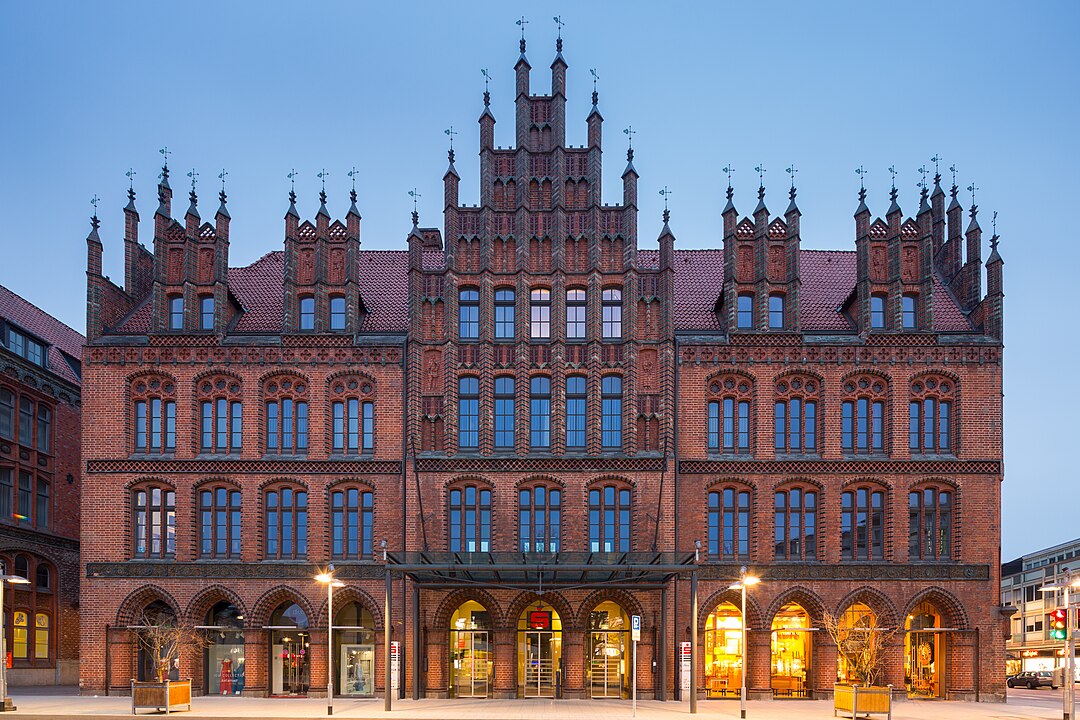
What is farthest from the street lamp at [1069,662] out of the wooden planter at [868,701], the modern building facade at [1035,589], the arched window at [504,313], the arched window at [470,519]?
the modern building facade at [1035,589]

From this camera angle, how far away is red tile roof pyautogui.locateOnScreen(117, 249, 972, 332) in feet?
148

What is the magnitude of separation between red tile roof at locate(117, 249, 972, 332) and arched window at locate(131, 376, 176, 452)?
2.72 m

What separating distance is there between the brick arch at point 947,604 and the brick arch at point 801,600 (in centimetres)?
334

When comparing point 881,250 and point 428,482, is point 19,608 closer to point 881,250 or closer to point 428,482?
point 428,482

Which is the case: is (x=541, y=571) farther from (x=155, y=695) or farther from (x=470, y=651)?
(x=155, y=695)

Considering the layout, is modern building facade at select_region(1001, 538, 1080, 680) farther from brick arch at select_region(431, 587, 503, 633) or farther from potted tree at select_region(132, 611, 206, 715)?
potted tree at select_region(132, 611, 206, 715)

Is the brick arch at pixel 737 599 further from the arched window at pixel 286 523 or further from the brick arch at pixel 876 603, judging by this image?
the arched window at pixel 286 523

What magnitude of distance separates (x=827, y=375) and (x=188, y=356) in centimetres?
2621

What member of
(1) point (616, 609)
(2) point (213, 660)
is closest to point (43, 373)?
(2) point (213, 660)

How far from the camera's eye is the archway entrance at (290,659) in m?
42.5

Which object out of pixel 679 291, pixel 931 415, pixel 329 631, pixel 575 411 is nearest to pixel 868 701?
pixel 931 415

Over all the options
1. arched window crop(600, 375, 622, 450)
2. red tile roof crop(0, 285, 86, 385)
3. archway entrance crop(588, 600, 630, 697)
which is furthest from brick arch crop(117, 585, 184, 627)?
arched window crop(600, 375, 622, 450)

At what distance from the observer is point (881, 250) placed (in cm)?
4447

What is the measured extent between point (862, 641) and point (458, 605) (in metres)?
15.6
